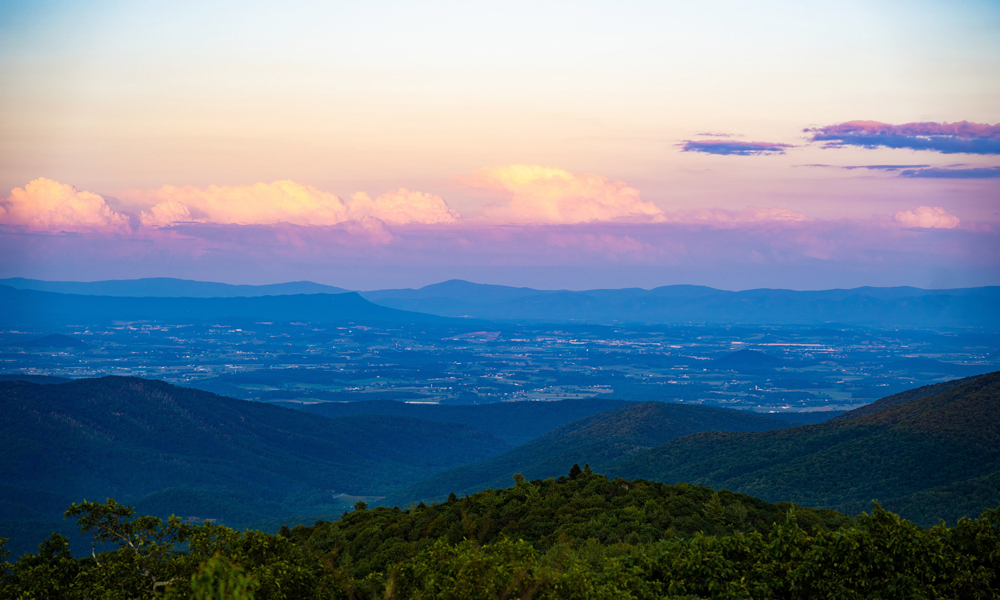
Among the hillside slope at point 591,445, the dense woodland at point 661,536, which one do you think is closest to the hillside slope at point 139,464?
the hillside slope at point 591,445

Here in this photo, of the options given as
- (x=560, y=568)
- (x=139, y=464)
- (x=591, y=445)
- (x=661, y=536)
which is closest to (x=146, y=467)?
(x=139, y=464)

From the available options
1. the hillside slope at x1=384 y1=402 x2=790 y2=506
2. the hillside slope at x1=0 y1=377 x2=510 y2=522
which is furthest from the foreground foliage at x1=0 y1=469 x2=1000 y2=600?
the hillside slope at x1=0 y1=377 x2=510 y2=522

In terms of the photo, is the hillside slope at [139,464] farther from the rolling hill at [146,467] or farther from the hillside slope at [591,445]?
the hillside slope at [591,445]

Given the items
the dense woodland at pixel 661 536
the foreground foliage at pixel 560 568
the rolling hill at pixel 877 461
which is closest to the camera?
the foreground foliage at pixel 560 568

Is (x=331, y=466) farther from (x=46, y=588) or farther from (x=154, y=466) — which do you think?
(x=46, y=588)

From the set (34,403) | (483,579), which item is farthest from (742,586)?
(34,403)

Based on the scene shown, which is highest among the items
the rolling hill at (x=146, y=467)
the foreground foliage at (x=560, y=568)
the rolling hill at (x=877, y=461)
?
the foreground foliage at (x=560, y=568)
